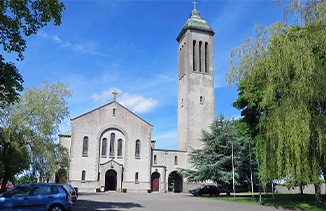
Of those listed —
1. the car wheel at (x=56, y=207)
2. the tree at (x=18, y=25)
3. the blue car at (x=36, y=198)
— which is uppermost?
the tree at (x=18, y=25)

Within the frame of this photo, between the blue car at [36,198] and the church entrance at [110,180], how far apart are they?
28693 millimetres

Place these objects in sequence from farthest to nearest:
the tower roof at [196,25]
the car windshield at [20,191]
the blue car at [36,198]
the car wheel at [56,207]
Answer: the tower roof at [196,25], the car wheel at [56,207], the car windshield at [20,191], the blue car at [36,198]

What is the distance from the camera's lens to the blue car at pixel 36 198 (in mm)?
11594

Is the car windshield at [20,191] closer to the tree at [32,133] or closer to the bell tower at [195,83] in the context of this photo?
the tree at [32,133]

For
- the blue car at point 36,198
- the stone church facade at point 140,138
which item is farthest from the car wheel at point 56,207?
the stone church facade at point 140,138

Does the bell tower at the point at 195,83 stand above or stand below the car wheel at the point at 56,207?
above

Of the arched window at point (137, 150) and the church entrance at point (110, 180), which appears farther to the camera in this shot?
the arched window at point (137, 150)

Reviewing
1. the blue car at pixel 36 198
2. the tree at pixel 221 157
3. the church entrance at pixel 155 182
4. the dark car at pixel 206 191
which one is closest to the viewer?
the blue car at pixel 36 198

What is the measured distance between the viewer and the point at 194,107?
45.5 meters

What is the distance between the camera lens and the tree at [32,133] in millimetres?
20578

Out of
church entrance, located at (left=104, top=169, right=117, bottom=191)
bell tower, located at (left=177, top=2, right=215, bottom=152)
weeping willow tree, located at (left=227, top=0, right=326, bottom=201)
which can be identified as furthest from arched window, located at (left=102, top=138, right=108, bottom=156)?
weeping willow tree, located at (left=227, top=0, right=326, bottom=201)

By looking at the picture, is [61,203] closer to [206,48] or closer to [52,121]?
[52,121]

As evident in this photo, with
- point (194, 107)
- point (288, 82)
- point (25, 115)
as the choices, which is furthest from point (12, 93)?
point (194, 107)

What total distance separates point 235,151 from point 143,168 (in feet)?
50.7
